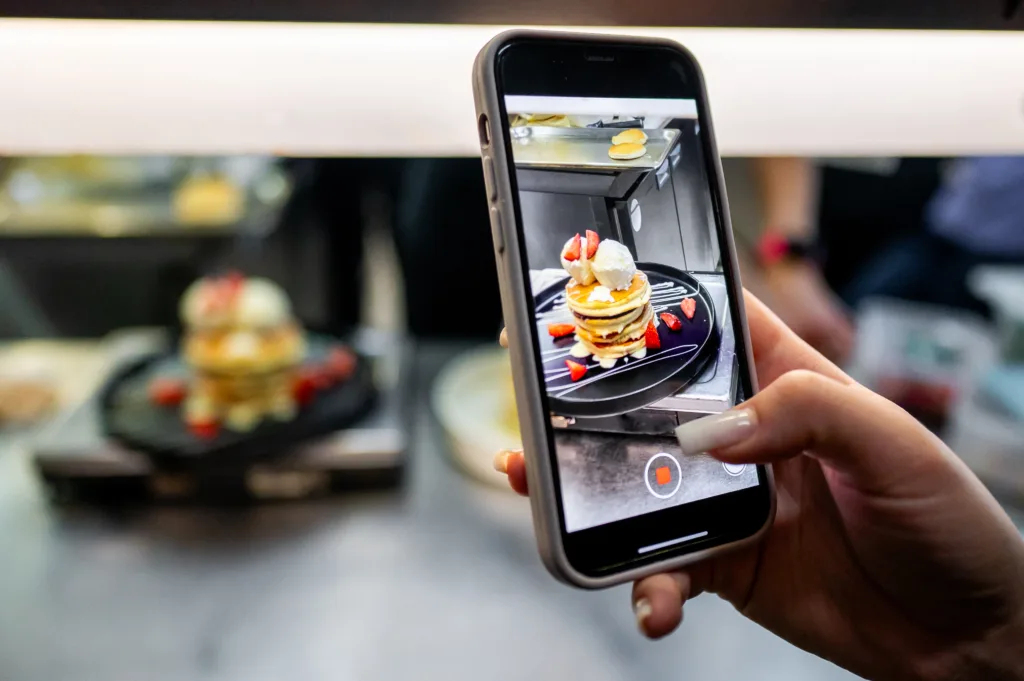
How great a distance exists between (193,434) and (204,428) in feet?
0.05

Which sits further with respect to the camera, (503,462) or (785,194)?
(785,194)

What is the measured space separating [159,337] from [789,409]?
97cm

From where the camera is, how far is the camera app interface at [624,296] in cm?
49

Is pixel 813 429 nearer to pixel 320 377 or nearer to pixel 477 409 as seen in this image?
pixel 477 409

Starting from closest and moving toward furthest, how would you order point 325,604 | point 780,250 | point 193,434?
point 325,604
point 193,434
point 780,250

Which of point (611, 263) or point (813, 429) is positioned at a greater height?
point (611, 263)

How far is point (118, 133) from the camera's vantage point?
0.54m

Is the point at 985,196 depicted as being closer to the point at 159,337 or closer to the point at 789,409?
the point at 789,409

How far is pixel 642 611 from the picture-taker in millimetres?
474

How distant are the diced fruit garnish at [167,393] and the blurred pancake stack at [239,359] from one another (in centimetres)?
1

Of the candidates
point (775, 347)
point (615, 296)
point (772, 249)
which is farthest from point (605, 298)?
point (772, 249)

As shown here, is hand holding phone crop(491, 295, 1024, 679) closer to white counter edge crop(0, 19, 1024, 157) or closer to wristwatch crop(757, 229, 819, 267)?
white counter edge crop(0, 19, 1024, 157)

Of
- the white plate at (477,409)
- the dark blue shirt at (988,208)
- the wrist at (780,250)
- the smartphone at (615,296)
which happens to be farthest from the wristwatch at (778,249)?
the smartphone at (615,296)

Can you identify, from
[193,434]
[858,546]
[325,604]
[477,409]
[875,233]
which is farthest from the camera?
[875,233]
